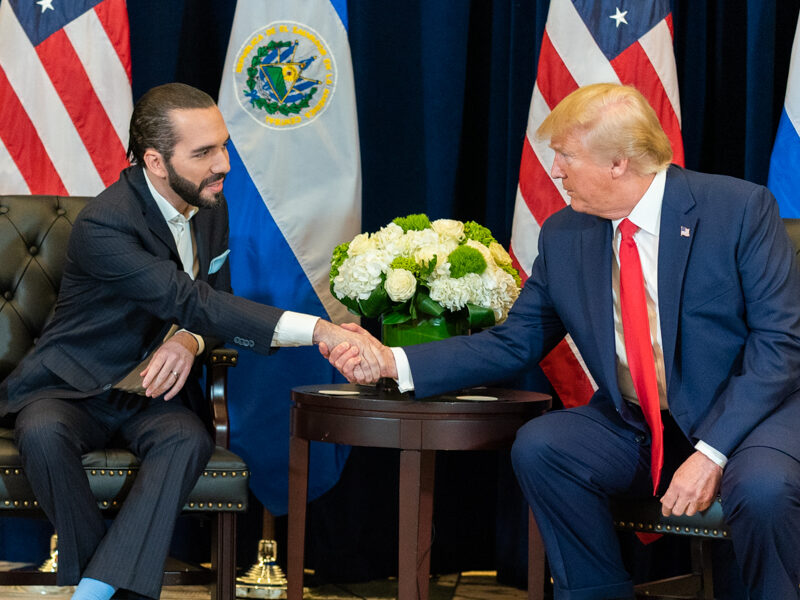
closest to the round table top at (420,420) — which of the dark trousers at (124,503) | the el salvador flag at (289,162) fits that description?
the dark trousers at (124,503)

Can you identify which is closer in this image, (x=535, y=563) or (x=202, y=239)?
(x=535, y=563)

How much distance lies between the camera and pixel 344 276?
2.94 meters

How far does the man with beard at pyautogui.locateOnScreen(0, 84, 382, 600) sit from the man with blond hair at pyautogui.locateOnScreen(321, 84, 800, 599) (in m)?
0.59

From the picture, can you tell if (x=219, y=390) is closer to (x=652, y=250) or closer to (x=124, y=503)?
(x=124, y=503)

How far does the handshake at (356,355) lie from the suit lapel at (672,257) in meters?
0.71

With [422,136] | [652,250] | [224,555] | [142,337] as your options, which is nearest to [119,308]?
[142,337]

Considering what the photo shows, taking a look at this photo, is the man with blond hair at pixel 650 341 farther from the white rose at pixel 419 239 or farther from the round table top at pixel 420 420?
the white rose at pixel 419 239

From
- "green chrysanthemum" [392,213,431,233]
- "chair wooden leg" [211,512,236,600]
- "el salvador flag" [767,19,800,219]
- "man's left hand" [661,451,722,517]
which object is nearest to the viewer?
"man's left hand" [661,451,722,517]

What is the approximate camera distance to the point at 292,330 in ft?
9.34

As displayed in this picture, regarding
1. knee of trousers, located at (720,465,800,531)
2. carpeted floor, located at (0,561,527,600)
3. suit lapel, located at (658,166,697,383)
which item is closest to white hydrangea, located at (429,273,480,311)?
suit lapel, located at (658,166,697,383)

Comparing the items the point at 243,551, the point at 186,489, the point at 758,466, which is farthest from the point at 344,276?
the point at 243,551

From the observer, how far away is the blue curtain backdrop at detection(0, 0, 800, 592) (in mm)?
3992

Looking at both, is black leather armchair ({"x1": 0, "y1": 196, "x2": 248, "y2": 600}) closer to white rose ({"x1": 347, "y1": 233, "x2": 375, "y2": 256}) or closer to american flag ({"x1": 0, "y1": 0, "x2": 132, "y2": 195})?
american flag ({"x1": 0, "y1": 0, "x2": 132, "y2": 195})

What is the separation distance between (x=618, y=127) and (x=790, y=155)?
897mm
